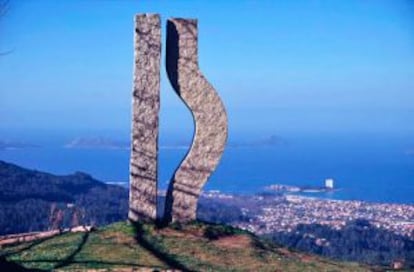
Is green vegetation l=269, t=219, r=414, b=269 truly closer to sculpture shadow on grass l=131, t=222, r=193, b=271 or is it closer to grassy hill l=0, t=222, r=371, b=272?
grassy hill l=0, t=222, r=371, b=272

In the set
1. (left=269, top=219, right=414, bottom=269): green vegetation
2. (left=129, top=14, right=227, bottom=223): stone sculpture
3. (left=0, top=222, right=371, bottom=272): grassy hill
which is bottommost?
(left=269, top=219, right=414, bottom=269): green vegetation

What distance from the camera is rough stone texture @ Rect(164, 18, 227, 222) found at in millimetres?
11734

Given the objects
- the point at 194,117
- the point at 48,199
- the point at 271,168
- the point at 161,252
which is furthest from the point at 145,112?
the point at 271,168

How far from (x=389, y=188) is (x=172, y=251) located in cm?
2485

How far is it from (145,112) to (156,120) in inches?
8.5

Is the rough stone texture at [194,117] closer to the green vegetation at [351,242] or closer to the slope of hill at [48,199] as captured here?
the slope of hill at [48,199]

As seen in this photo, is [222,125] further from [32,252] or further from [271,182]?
[271,182]

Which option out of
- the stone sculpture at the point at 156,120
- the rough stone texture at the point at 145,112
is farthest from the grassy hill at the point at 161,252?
the rough stone texture at the point at 145,112

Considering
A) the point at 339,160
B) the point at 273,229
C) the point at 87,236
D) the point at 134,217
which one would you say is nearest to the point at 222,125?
the point at 134,217

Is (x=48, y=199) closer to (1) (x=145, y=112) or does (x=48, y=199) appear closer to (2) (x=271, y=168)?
(1) (x=145, y=112)

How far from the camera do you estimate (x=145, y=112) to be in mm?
11586

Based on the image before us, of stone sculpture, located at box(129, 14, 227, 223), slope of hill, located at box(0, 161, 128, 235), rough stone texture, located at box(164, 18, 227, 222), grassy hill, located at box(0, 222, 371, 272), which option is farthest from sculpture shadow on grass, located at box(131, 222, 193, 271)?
slope of hill, located at box(0, 161, 128, 235)

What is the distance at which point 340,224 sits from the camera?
20.0 meters

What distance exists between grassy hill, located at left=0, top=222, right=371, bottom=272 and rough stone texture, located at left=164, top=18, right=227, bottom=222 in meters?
0.49
